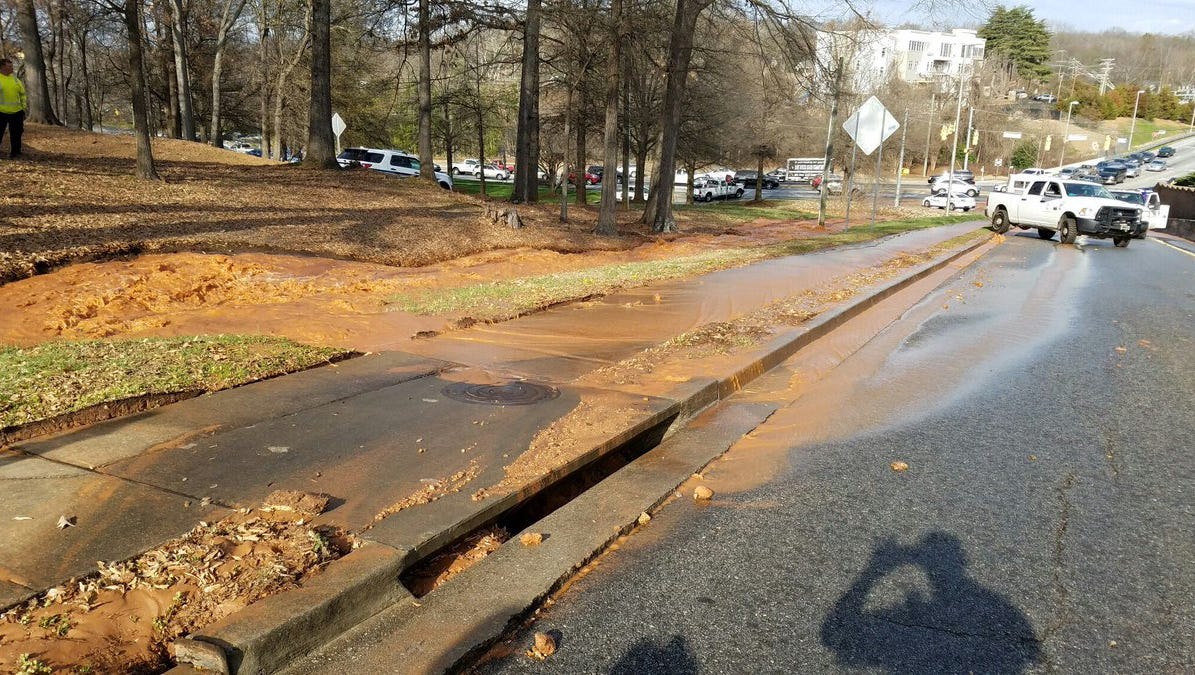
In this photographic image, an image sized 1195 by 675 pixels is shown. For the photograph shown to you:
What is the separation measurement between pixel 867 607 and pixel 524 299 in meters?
7.06

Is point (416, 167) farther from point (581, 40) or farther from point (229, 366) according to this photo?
point (229, 366)

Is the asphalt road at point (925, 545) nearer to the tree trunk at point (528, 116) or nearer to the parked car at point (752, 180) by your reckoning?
the tree trunk at point (528, 116)

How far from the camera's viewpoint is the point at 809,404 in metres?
6.94

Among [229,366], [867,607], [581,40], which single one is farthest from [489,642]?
[581,40]

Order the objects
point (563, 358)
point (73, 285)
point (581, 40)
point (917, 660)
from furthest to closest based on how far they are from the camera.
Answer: point (581, 40)
point (73, 285)
point (563, 358)
point (917, 660)

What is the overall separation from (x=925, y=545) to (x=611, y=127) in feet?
51.1

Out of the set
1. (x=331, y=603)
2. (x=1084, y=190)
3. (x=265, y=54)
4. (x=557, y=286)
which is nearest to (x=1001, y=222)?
(x=1084, y=190)

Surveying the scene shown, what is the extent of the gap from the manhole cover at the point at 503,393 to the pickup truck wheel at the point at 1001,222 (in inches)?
1033

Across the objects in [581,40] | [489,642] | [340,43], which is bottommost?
[489,642]

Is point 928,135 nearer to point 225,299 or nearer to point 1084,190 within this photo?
point 1084,190

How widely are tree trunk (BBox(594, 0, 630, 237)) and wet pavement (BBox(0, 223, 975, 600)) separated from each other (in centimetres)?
1169

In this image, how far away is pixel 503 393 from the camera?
6363 mm

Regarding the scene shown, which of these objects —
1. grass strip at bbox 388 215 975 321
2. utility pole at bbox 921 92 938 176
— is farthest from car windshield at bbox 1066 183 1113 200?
utility pole at bbox 921 92 938 176

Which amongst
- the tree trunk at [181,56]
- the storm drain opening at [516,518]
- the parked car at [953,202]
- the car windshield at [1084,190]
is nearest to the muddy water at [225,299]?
the storm drain opening at [516,518]
